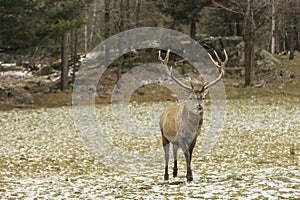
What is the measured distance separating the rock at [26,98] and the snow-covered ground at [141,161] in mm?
4720

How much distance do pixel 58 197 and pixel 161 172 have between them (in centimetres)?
387

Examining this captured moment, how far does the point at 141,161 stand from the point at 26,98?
62.4 feet

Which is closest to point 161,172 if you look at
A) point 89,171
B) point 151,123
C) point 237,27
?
point 89,171

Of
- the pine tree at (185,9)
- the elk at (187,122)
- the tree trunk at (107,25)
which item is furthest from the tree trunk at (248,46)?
the elk at (187,122)

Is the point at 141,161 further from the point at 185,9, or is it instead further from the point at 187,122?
the point at 185,9

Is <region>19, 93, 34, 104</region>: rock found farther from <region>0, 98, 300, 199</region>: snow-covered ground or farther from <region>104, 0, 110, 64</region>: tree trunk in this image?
<region>104, 0, 110, 64</region>: tree trunk

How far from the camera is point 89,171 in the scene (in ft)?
44.8

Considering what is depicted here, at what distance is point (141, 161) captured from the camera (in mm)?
15242

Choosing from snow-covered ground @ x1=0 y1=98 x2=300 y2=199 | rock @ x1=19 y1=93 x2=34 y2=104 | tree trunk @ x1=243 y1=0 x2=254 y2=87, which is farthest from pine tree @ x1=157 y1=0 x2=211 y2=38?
snow-covered ground @ x1=0 y1=98 x2=300 y2=199

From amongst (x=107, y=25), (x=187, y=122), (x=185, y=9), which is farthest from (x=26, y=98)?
(x=187, y=122)

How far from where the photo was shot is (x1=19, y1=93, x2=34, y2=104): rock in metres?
31.9

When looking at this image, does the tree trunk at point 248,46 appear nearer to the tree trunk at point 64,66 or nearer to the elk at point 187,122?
the tree trunk at point 64,66

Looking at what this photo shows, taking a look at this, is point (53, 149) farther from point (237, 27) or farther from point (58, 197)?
point (237, 27)

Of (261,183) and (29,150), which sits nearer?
(261,183)
